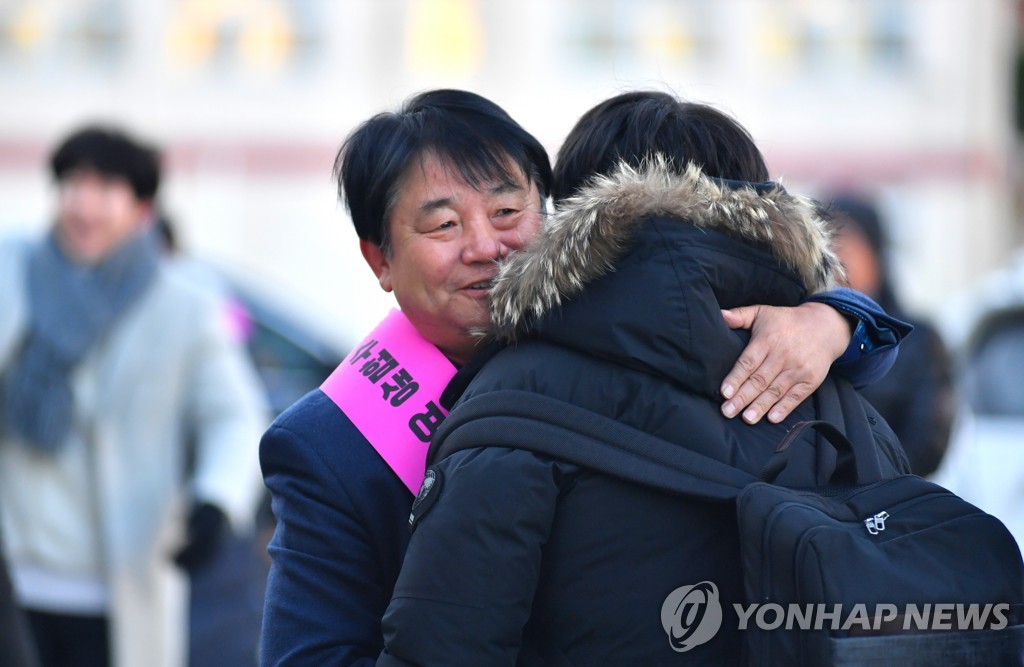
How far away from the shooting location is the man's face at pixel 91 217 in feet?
13.7

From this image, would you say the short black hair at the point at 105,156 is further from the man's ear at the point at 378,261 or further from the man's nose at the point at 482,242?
the man's nose at the point at 482,242

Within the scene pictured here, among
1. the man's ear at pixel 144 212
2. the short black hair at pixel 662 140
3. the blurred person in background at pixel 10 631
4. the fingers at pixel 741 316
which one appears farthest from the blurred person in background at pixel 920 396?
the blurred person in background at pixel 10 631

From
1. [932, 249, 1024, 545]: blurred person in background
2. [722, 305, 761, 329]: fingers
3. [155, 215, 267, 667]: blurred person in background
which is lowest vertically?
[155, 215, 267, 667]: blurred person in background

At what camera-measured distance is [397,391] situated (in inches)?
83.1

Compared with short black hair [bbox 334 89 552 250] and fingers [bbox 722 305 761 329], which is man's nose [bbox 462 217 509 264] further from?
fingers [bbox 722 305 761 329]

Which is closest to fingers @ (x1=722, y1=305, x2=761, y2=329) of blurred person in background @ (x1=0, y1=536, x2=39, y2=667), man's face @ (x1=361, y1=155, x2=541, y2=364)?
man's face @ (x1=361, y1=155, x2=541, y2=364)

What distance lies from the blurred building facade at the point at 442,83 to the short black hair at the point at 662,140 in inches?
561

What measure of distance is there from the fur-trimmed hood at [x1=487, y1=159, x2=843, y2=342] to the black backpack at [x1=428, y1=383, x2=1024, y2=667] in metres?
0.16

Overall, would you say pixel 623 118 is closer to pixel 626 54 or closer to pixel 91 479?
pixel 91 479

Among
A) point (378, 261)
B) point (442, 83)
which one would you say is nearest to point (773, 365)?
point (378, 261)

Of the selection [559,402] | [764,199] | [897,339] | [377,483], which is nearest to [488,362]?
[559,402]

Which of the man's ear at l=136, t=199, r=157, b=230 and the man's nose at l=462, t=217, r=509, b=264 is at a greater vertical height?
the man's nose at l=462, t=217, r=509, b=264

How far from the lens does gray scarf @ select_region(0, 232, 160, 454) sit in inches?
149

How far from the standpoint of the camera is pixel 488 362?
6.14 feet
